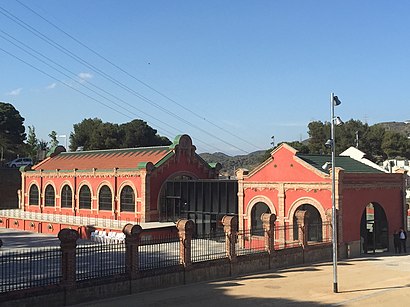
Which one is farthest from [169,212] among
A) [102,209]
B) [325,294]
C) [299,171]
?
[325,294]

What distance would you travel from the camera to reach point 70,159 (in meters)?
52.6

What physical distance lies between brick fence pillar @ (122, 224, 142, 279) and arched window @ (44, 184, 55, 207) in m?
34.3

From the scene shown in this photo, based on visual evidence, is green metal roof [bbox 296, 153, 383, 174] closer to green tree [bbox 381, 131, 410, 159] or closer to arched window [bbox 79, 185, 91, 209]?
arched window [bbox 79, 185, 91, 209]

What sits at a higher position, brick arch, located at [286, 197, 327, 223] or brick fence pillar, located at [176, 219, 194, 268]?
brick arch, located at [286, 197, 327, 223]

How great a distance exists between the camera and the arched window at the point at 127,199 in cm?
4091

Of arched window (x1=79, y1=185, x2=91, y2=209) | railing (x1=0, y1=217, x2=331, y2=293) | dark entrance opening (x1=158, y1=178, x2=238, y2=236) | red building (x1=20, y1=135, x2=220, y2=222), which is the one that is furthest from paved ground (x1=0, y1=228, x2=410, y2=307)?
arched window (x1=79, y1=185, x2=91, y2=209)

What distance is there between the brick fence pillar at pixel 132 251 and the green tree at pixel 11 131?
69.2 metres

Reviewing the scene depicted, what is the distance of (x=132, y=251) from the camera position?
18.6 m

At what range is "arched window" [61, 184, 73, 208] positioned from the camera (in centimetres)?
4803

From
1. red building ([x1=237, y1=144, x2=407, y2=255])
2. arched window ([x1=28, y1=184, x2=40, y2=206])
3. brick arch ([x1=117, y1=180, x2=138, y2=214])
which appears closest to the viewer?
red building ([x1=237, y1=144, x2=407, y2=255])

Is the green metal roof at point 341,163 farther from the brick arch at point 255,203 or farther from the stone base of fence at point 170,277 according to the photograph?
the stone base of fence at point 170,277

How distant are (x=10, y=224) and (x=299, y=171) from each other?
32478 mm

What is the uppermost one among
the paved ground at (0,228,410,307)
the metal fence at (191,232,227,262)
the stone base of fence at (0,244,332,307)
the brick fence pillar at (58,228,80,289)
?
the brick fence pillar at (58,228,80,289)

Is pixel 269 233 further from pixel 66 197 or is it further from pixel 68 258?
pixel 66 197
